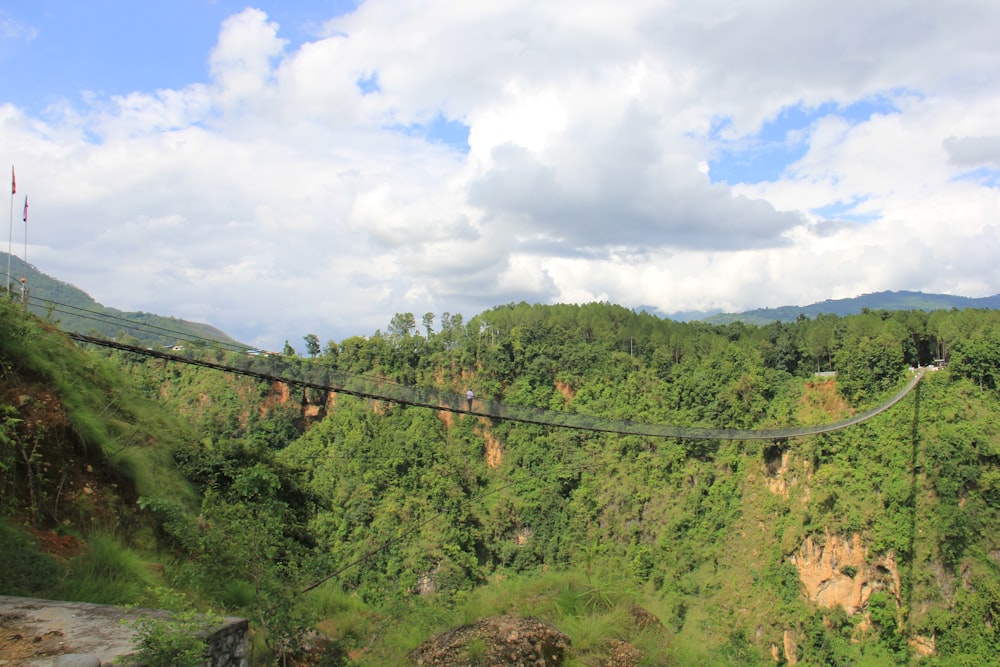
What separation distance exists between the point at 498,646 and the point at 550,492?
1437 inches

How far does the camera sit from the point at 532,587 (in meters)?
8.41

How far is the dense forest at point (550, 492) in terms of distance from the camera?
6453mm

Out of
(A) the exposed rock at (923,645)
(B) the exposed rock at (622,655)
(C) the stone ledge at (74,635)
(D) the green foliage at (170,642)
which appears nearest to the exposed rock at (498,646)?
(B) the exposed rock at (622,655)

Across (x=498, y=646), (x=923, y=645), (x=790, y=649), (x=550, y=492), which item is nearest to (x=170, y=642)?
(x=498, y=646)

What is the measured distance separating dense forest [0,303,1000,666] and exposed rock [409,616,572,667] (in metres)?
0.13

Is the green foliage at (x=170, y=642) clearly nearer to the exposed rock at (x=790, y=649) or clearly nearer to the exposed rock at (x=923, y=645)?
the exposed rock at (x=790, y=649)

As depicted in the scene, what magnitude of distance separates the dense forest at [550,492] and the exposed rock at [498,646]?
0.13 meters

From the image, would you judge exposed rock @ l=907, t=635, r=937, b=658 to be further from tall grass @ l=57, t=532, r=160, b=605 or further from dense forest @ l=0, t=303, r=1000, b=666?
tall grass @ l=57, t=532, r=160, b=605

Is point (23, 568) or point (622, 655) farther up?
point (23, 568)

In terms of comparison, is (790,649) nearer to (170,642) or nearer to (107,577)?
→ (107,577)

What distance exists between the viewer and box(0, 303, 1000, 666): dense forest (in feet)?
21.2

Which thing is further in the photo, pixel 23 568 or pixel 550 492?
pixel 550 492

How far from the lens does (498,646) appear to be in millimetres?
6547

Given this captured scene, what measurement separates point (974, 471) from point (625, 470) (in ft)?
60.0
